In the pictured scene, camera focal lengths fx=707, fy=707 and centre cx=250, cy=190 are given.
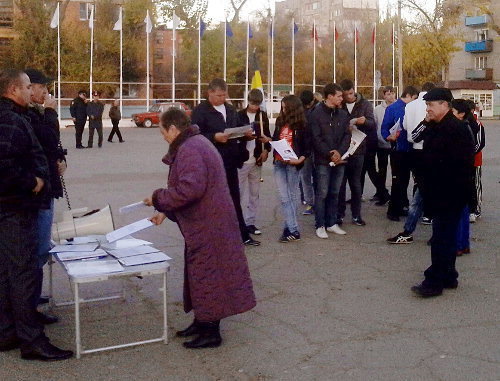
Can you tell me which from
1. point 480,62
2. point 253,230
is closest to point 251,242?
point 253,230

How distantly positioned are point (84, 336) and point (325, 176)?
445 centimetres

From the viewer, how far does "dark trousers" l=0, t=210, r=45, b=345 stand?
5012 mm

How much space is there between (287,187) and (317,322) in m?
3.26

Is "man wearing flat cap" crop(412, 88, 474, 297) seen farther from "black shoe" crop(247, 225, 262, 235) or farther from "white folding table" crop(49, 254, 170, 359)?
"black shoe" crop(247, 225, 262, 235)

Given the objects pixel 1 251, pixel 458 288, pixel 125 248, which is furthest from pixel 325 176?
pixel 1 251

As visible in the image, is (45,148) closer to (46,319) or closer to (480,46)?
(46,319)

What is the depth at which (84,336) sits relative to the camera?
222 inches

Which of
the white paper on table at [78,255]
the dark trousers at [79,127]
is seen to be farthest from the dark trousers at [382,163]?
the dark trousers at [79,127]

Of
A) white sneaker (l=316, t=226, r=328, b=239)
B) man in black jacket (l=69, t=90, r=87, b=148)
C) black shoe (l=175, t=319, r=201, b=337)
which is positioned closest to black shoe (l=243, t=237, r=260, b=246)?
white sneaker (l=316, t=226, r=328, b=239)

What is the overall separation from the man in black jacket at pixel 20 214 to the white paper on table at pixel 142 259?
66 cm

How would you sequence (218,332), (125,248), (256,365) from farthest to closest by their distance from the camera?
(125,248)
(218,332)
(256,365)

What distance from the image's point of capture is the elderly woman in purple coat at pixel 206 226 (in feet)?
16.8

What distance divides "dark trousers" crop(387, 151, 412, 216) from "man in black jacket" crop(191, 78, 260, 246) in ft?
9.03

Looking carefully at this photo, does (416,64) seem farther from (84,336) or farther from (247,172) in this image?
(84,336)
